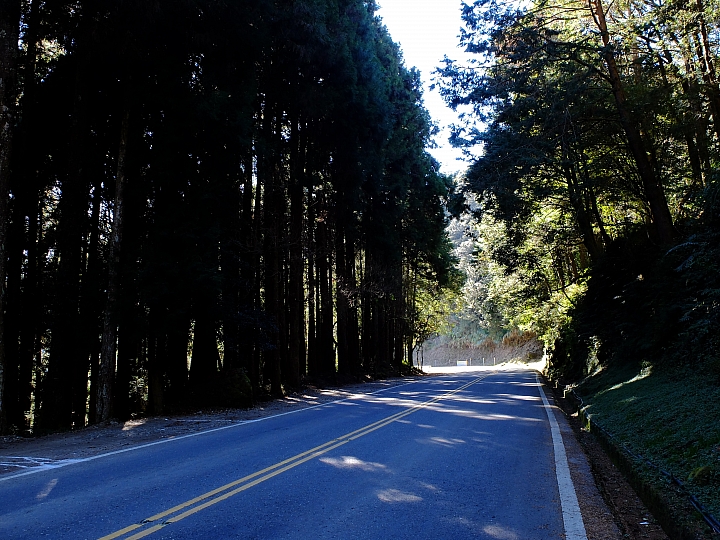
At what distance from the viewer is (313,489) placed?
6.21 meters

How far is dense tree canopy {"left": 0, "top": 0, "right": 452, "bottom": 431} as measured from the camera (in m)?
14.9

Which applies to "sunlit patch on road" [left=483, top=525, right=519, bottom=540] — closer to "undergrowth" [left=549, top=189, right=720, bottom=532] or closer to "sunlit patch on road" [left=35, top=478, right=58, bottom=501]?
"undergrowth" [left=549, top=189, right=720, bottom=532]

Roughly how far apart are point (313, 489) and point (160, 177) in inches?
483

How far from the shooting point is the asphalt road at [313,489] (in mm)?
4922

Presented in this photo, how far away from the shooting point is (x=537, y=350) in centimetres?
8012

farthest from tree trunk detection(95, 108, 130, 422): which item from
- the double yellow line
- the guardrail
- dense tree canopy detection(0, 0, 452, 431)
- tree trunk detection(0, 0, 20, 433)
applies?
the guardrail

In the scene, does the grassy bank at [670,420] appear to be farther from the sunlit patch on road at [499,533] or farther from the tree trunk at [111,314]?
the tree trunk at [111,314]

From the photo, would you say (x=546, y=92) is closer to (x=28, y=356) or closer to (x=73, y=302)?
(x=73, y=302)

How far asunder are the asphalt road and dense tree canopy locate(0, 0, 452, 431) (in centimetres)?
648

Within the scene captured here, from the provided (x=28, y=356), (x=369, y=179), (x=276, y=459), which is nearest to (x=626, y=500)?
(x=276, y=459)

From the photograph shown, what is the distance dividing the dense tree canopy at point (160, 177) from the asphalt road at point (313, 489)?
6480mm

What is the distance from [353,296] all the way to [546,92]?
14782mm

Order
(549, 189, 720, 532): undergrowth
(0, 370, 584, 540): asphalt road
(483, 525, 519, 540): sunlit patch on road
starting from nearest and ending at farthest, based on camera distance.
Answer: (483, 525, 519, 540): sunlit patch on road < (0, 370, 584, 540): asphalt road < (549, 189, 720, 532): undergrowth

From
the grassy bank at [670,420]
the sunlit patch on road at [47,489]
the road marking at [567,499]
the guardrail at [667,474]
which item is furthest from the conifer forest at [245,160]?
the sunlit patch on road at [47,489]
